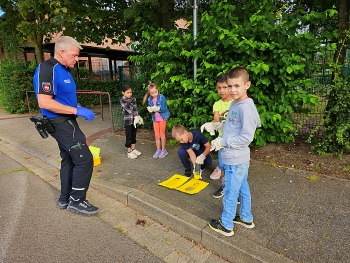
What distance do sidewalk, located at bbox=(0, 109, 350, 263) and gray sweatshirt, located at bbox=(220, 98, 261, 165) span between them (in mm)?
810

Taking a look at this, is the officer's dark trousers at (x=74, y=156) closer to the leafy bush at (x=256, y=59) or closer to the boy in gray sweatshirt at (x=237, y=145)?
the boy in gray sweatshirt at (x=237, y=145)

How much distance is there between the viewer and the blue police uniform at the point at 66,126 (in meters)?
2.77

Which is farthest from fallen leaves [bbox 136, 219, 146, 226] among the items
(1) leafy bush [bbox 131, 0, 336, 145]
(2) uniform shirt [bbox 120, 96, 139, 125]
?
(2) uniform shirt [bbox 120, 96, 139, 125]

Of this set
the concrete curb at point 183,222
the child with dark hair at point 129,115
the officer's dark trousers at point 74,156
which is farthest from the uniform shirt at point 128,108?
the officer's dark trousers at point 74,156

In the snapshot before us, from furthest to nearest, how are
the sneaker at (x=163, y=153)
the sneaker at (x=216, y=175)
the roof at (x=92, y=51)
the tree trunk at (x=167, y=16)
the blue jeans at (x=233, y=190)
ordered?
the roof at (x=92, y=51) → the tree trunk at (x=167, y=16) → the sneaker at (x=163, y=153) → the sneaker at (x=216, y=175) → the blue jeans at (x=233, y=190)

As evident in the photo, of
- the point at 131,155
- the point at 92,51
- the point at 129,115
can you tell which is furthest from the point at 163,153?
the point at 92,51

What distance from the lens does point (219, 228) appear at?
2.53 meters

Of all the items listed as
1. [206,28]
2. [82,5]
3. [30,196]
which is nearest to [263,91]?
[206,28]

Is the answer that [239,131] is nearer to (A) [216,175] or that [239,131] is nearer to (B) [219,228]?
(B) [219,228]

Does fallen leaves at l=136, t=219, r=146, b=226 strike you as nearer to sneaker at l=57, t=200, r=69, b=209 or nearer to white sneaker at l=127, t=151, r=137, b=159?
sneaker at l=57, t=200, r=69, b=209

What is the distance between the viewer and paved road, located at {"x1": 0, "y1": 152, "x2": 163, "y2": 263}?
8.16ft

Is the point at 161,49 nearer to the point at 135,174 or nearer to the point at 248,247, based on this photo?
the point at 135,174

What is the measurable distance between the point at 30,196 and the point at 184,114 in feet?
9.60

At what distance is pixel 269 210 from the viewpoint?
114 inches
